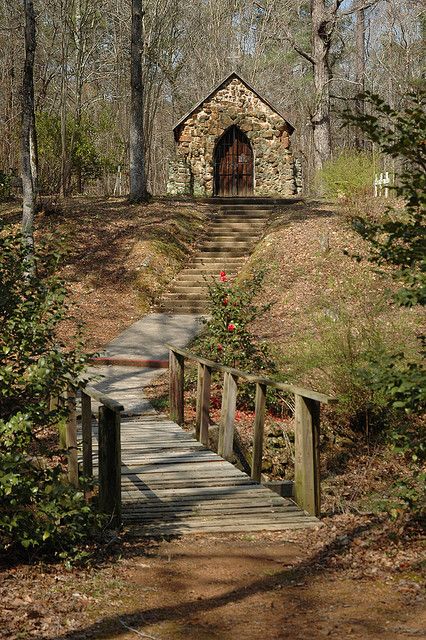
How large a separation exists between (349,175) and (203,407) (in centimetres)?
1481

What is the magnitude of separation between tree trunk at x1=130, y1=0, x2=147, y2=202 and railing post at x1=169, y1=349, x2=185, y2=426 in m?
15.9

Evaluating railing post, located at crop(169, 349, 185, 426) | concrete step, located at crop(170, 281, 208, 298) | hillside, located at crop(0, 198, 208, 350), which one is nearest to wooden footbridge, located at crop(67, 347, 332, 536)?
railing post, located at crop(169, 349, 185, 426)

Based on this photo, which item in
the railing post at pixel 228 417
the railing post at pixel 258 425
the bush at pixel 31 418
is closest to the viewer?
the bush at pixel 31 418

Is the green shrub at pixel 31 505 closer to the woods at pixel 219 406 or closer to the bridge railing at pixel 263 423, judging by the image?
the woods at pixel 219 406

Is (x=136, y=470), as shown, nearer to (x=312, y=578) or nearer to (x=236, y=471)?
(x=236, y=471)

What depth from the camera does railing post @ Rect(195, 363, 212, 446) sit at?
34.2 ft

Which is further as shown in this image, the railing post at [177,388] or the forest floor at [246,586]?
the railing post at [177,388]

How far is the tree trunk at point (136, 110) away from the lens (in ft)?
86.9

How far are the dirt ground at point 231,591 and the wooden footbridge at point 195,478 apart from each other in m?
0.35

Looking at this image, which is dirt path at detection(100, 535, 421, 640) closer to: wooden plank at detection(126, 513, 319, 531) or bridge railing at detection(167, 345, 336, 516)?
wooden plank at detection(126, 513, 319, 531)

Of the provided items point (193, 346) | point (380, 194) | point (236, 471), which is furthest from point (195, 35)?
point (236, 471)

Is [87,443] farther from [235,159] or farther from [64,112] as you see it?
[235,159]

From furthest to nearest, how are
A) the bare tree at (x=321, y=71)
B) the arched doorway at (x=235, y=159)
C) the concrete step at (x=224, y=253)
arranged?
the arched doorway at (x=235, y=159), the bare tree at (x=321, y=71), the concrete step at (x=224, y=253)

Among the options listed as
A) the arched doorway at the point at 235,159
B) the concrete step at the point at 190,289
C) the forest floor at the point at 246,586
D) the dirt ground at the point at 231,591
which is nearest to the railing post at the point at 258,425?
the forest floor at the point at 246,586
